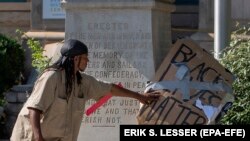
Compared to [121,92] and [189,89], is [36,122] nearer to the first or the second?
[121,92]

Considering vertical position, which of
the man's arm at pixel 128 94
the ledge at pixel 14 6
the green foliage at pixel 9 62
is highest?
the ledge at pixel 14 6

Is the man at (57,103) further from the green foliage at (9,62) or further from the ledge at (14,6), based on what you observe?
the ledge at (14,6)

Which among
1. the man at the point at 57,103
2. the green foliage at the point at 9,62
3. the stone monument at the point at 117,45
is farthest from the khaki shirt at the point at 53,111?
the green foliage at the point at 9,62

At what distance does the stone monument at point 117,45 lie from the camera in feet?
26.0

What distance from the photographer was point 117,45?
8.00m

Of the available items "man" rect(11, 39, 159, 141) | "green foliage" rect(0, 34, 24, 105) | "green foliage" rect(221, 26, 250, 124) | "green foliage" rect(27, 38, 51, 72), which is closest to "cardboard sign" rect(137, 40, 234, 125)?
"green foliage" rect(221, 26, 250, 124)

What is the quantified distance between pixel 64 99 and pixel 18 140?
447 mm

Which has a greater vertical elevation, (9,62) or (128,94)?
(128,94)

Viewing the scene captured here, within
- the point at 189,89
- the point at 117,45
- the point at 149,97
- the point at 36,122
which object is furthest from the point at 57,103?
the point at 117,45

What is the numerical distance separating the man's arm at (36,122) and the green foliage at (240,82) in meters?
2.26

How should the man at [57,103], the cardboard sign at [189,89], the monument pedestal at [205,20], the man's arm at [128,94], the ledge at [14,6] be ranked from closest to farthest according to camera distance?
the man at [57,103]
the man's arm at [128,94]
the cardboard sign at [189,89]
the monument pedestal at [205,20]
the ledge at [14,6]

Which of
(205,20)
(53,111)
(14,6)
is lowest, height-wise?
(53,111)

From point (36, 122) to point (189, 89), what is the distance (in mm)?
1670

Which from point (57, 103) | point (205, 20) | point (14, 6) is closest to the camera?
point (57, 103)
